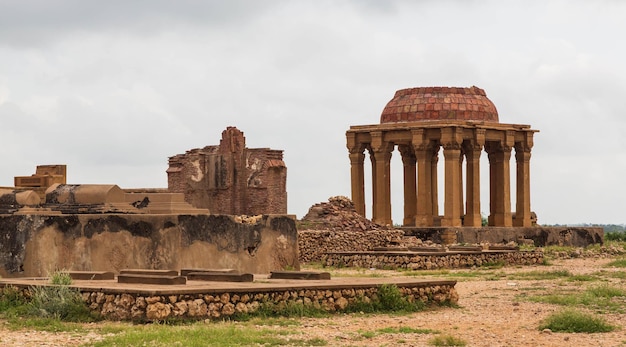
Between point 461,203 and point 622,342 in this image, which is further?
point 461,203

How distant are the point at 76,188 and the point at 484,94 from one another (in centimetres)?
2800

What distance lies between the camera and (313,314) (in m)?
16.6

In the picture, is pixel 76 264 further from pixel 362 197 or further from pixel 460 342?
pixel 362 197

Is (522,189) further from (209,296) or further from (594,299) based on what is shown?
(209,296)

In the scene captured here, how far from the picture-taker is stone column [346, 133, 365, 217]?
155 feet

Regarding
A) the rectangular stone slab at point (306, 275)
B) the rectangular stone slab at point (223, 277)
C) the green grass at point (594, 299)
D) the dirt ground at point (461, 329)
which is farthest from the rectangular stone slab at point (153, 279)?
the green grass at point (594, 299)

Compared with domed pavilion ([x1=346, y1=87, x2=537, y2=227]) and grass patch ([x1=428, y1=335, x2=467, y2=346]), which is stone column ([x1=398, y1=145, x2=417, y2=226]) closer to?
domed pavilion ([x1=346, y1=87, x2=537, y2=227])

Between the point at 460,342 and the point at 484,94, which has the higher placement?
the point at 484,94

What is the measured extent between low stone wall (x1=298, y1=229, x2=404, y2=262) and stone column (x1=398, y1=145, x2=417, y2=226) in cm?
787

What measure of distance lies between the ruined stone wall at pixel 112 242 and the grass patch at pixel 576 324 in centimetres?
779

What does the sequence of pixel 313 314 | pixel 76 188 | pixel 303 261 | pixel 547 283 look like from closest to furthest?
pixel 313 314, pixel 76 188, pixel 547 283, pixel 303 261

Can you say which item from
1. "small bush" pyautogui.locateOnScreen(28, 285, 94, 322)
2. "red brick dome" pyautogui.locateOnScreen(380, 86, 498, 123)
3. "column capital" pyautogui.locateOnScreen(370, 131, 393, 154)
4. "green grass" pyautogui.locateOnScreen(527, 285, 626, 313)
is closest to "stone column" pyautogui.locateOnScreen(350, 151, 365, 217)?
"column capital" pyautogui.locateOnScreen(370, 131, 393, 154)

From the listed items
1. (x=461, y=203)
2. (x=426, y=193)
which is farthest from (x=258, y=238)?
(x=461, y=203)

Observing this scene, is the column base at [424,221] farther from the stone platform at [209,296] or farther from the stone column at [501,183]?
the stone platform at [209,296]
